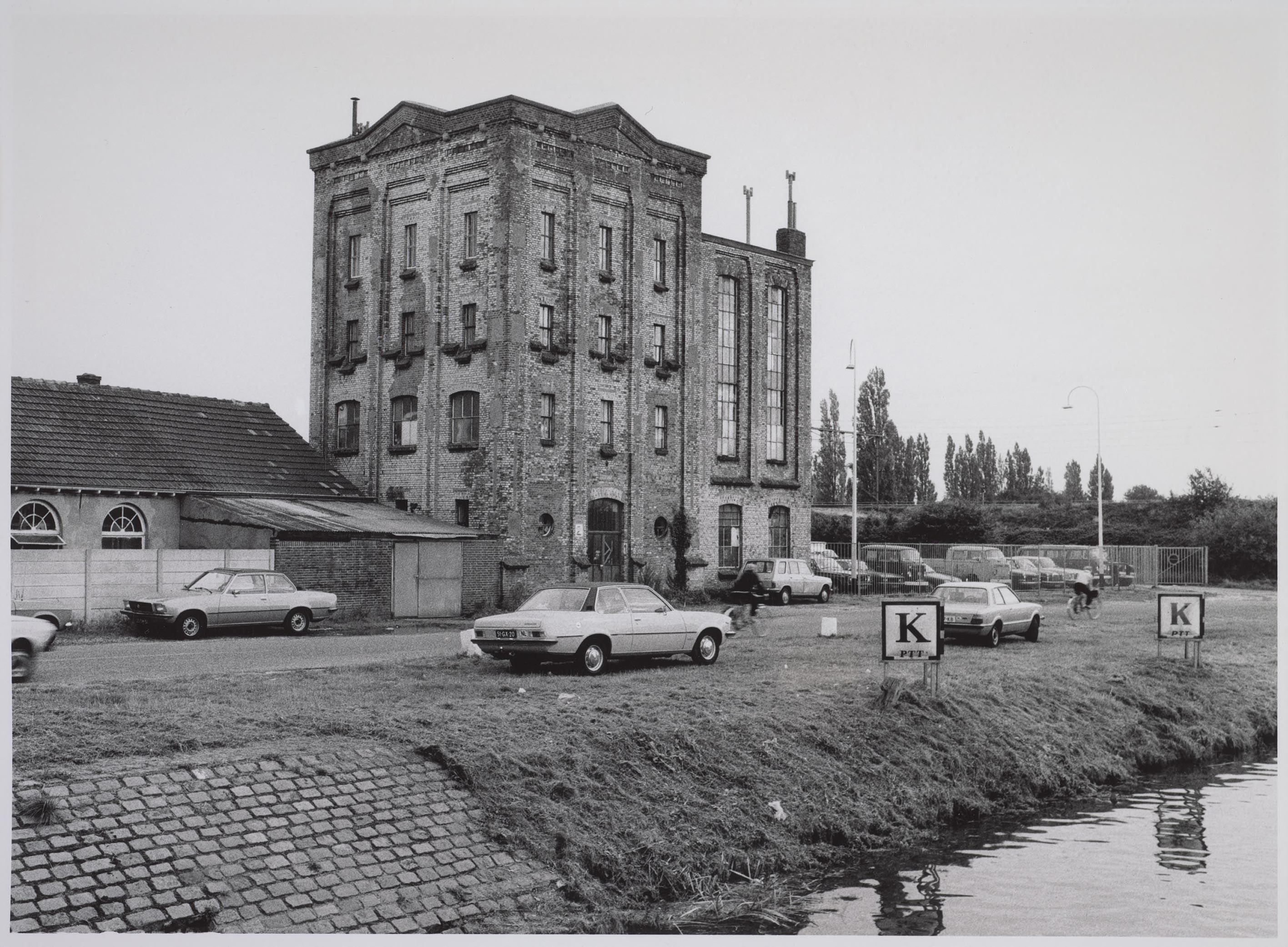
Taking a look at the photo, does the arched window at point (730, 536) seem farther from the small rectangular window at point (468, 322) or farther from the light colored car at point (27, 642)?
the light colored car at point (27, 642)

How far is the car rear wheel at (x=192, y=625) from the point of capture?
2433 cm

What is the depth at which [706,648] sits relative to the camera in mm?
20875

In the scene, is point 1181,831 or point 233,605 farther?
point 233,605

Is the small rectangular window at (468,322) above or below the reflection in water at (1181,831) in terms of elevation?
above

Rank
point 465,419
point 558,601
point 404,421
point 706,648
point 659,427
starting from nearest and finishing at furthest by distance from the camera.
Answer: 1. point 558,601
2. point 706,648
3. point 465,419
4. point 404,421
5. point 659,427

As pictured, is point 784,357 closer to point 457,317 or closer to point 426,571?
point 457,317

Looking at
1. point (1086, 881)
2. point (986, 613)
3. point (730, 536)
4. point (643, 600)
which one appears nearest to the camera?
point (1086, 881)

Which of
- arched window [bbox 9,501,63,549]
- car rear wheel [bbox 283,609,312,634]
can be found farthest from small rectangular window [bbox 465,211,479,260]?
car rear wheel [bbox 283,609,312,634]

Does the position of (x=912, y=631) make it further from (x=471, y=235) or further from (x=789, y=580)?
(x=789, y=580)

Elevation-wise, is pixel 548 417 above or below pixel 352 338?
below

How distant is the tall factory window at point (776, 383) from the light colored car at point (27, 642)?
33.8 metres

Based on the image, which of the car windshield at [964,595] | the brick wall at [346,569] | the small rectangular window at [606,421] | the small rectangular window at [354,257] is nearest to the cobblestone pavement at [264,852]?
the car windshield at [964,595]

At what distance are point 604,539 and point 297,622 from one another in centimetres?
1443

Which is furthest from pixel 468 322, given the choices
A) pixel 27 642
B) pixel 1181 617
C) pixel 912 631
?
pixel 912 631
